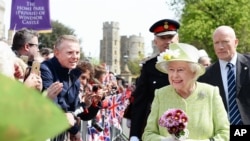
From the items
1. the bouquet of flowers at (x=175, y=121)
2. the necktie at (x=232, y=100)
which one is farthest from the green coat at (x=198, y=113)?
the necktie at (x=232, y=100)

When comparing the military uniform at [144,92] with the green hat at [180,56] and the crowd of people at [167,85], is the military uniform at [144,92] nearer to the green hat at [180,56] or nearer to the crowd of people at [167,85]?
the crowd of people at [167,85]

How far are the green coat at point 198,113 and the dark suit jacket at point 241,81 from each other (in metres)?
1.24

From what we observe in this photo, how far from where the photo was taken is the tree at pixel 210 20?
39.8 meters

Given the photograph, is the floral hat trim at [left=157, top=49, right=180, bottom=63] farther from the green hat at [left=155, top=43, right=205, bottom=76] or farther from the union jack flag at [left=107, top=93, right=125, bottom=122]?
the union jack flag at [left=107, top=93, right=125, bottom=122]

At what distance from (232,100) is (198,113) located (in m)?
1.36

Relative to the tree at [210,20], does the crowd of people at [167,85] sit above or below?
below

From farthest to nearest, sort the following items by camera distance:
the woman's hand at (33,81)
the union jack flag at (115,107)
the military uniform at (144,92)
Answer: the union jack flag at (115,107)
the military uniform at (144,92)
the woman's hand at (33,81)

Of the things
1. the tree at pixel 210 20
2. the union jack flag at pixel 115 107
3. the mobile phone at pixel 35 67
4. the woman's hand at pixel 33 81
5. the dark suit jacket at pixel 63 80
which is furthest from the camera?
the tree at pixel 210 20

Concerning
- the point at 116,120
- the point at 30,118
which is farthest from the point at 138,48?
the point at 30,118

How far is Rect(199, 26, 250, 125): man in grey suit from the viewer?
4.80m

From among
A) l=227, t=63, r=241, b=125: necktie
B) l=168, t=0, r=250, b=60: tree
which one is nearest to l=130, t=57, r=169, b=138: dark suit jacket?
l=227, t=63, r=241, b=125: necktie

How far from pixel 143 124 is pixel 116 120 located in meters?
5.69

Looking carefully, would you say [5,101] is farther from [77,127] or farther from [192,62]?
[77,127]

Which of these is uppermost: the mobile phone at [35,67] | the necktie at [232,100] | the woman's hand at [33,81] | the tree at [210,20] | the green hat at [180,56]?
the tree at [210,20]
